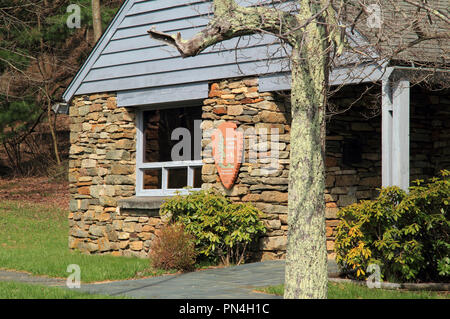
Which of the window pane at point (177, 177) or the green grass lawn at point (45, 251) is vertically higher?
the window pane at point (177, 177)

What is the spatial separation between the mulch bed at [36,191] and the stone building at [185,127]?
27.2 feet

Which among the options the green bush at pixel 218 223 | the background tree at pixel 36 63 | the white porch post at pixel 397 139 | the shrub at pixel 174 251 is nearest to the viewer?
the white porch post at pixel 397 139

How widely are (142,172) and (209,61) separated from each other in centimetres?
252

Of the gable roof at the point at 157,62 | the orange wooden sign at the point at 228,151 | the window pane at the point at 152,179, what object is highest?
the gable roof at the point at 157,62

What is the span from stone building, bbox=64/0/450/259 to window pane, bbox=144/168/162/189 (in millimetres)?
20

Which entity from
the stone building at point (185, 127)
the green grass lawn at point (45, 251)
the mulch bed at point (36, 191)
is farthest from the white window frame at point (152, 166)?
the mulch bed at point (36, 191)

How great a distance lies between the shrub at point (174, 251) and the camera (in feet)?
29.8

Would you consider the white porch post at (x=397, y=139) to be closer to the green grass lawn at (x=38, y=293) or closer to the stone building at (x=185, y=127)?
the stone building at (x=185, y=127)

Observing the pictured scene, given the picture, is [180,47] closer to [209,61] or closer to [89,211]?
[209,61]

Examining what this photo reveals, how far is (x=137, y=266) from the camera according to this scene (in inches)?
379

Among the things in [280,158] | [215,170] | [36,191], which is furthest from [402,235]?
[36,191]

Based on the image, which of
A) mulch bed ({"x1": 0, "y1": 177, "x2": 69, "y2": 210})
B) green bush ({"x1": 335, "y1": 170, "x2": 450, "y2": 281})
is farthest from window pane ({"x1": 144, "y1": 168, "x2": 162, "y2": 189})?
mulch bed ({"x1": 0, "y1": 177, "x2": 69, "y2": 210})

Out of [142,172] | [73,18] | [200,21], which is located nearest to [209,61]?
[200,21]

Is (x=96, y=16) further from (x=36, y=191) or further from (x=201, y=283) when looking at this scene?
(x=201, y=283)
